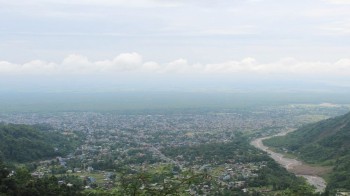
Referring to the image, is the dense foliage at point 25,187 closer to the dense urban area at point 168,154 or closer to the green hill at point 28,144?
the dense urban area at point 168,154

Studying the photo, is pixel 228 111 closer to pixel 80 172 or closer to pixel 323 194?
pixel 80 172

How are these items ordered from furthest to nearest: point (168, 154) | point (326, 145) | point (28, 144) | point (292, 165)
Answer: point (326, 145) < point (168, 154) < point (28, 144) < point (292, 165)

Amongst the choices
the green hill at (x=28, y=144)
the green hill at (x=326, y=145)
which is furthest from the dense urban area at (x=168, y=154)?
the green hill at (x=326, y=145)

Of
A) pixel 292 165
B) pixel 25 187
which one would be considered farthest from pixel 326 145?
pixel 25 187

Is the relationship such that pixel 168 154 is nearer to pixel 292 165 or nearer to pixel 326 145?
pixel 292 165

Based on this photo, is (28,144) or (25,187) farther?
(28,144)
